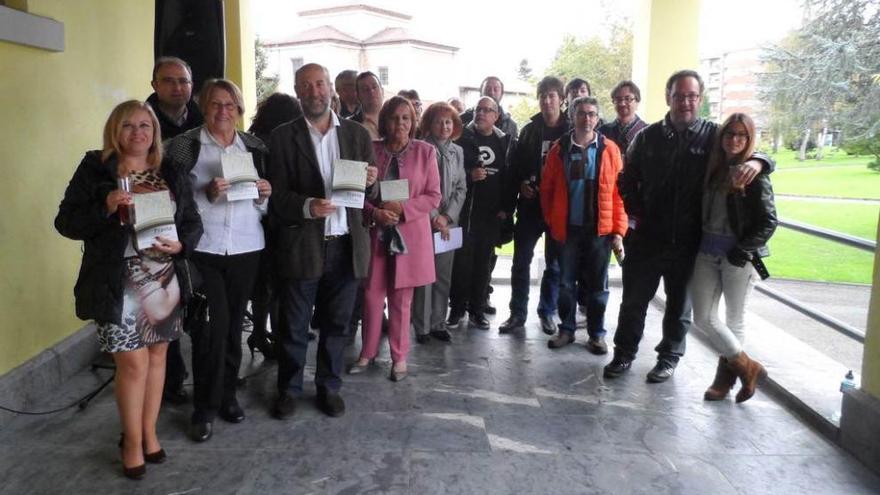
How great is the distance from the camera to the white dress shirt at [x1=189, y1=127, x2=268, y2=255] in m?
3.02

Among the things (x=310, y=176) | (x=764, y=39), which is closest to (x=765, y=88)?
(x=764, y=39)

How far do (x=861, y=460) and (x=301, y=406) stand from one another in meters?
2.75

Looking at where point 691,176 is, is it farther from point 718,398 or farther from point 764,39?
point 764,39

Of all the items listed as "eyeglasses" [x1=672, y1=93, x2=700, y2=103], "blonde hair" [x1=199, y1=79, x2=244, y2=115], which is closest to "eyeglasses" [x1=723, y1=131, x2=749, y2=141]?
"eyeglasses" [x1=672, y1=93, x2=700, y2=103]

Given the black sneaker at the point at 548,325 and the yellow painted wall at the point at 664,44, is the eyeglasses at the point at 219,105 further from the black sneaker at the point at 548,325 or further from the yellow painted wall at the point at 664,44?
the yellow painted wall at the point at 664,44

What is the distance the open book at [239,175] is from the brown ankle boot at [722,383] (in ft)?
8.96

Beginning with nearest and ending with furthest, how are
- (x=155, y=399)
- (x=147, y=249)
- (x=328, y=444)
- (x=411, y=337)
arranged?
(x=147, y=249)
(x=155, y=399)
(x=328, y=444)
(x=411, y=337)

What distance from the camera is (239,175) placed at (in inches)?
117

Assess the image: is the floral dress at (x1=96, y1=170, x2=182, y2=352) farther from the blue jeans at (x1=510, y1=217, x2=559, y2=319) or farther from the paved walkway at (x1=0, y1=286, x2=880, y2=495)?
the blue jeans at (x1=510, y1=217, x2=559, y2=319)

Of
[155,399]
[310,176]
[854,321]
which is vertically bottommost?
[854,321]

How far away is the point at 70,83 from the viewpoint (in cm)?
393

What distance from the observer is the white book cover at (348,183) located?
321 centimetres

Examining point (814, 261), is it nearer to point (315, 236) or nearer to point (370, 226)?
point (370, 226)

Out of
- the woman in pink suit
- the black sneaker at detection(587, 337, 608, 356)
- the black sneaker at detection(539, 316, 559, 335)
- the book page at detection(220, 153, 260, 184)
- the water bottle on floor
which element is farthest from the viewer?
the black sneaker at detection(539, 316, 559, 335)
